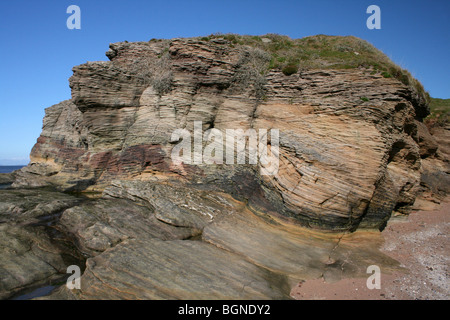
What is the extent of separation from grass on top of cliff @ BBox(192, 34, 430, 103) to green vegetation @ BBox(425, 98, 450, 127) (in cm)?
331

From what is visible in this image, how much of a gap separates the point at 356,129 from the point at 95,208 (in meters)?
16.2

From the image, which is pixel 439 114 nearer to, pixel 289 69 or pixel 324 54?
pixel 324 54

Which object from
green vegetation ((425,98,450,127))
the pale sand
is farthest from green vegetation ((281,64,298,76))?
green vegetation ((425,98,450,127))

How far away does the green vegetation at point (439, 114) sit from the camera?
23556mm

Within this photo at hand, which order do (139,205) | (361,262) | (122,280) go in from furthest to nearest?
1. (139,205)
2. (361,262)
3. (122,280)

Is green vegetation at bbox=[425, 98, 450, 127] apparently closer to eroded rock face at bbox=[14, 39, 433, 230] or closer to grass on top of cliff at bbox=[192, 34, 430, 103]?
grass on top of cliff at bbox=[192, 34, 430, 103]

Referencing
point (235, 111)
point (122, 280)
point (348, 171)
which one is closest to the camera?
point (122, 280)

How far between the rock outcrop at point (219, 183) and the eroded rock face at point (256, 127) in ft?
0.29

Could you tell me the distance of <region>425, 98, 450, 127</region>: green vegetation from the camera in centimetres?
2356

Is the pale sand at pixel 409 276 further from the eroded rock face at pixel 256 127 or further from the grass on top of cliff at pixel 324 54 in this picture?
the grass on top of cliff at pixel 324 54

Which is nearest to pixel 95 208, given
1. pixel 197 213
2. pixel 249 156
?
pixel 197 213

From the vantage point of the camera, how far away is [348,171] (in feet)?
46.5

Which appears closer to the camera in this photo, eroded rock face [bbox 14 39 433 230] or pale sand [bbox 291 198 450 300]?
pale sand [bbox 291 198 450 300]

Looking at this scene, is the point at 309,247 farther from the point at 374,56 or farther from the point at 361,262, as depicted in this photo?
the point at 374,56
